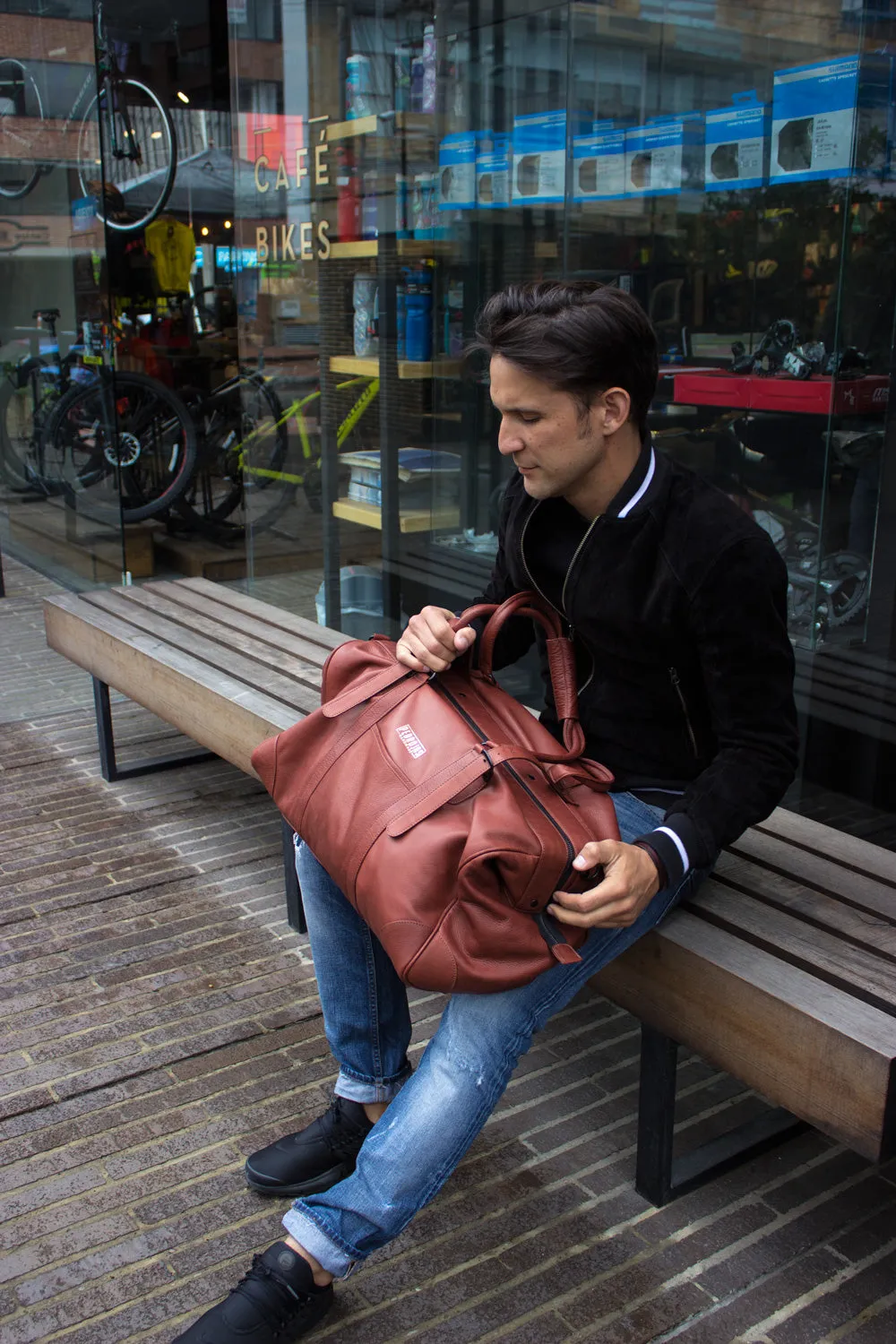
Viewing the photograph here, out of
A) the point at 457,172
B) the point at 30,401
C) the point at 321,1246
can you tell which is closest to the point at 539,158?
the point at 457,172

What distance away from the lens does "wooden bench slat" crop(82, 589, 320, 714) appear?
3.04 meters

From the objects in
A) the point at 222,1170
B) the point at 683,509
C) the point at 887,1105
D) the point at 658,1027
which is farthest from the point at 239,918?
the point at 887,1105

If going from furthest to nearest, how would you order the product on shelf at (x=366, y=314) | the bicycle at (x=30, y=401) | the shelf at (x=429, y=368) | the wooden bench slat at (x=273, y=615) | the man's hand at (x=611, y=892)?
the bicycle at (x=30, y=401), the product on shelf at (x=366, y=314), the shelf at (x=429, y=368), the wooden bench slat at (x=273, y=615), the man's hand at (x=611, y=892)

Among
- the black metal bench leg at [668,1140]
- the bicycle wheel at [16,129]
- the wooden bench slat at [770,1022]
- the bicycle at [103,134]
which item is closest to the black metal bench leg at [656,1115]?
the black metal bench leg at [668,1140]

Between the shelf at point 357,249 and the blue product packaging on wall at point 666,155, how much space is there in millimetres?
1253

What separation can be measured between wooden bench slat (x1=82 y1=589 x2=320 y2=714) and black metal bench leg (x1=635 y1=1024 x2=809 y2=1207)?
1175mm

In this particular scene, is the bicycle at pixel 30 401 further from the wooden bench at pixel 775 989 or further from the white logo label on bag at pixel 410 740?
the white logo label on bag at pixel 410 740

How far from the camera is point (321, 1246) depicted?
5.98ft

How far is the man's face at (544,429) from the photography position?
6.30ft

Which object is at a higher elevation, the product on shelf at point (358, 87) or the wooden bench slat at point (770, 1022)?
the product on shelf at point (358, 87)

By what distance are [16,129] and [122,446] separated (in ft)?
5.00

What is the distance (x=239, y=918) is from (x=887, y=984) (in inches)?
71.2

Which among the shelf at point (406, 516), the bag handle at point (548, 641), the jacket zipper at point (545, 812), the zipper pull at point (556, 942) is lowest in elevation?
the zipper pull at point (556, 942)

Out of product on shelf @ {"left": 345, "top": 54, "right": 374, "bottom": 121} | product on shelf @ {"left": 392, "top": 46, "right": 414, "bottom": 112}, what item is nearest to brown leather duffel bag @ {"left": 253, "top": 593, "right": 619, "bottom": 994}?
product on shelf @ {"left": 392, "top": 46, "right": 414, "bottom": 112}
